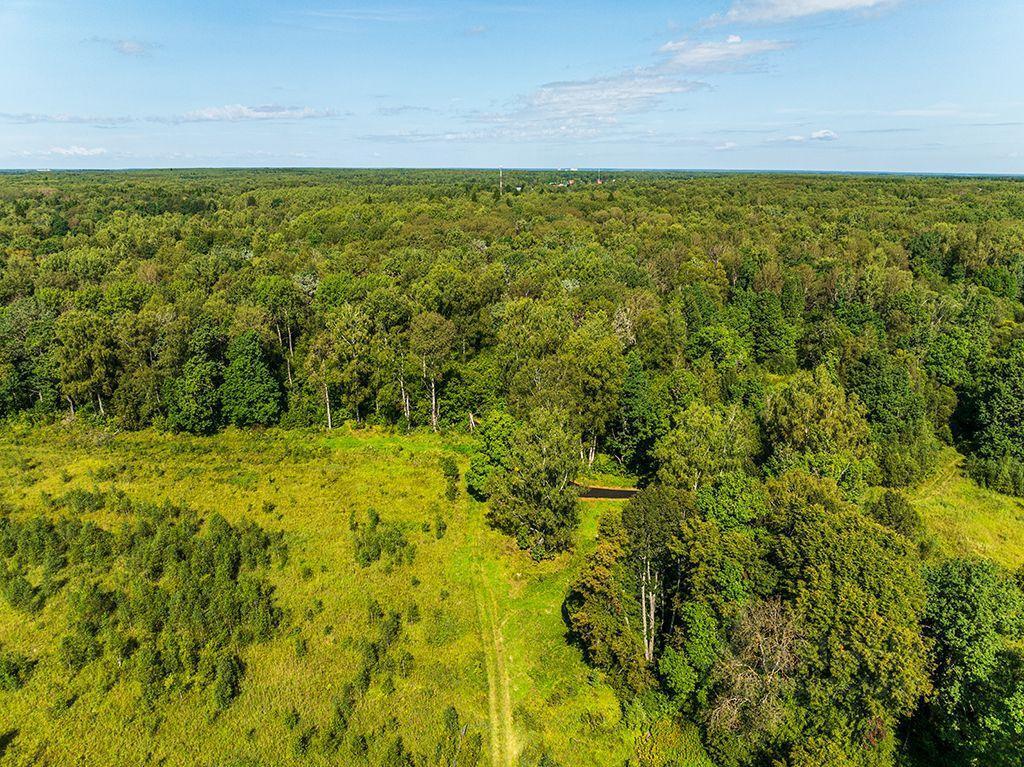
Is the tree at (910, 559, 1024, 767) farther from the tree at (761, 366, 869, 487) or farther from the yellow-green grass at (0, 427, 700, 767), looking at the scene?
the tree at (761, 366, 869, 487)

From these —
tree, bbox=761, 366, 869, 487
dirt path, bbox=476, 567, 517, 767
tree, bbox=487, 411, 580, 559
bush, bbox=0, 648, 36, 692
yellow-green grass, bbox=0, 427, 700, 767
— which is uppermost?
tree, bbox=761, 366, 869, 487

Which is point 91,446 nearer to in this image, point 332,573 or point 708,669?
point 332,573

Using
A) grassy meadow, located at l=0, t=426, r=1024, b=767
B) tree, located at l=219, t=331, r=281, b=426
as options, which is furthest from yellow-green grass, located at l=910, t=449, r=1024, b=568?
tree, located at l=219, t=331, r=281, b=426

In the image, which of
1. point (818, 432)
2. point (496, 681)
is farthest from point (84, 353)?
point (818, 432)

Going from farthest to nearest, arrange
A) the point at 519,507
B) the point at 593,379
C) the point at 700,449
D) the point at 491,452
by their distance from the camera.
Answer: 1. the point at 593,379
2. the point at 491,452
3. the point at 700,449
4. the point at 519,507

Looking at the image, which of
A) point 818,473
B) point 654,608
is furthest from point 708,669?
point 818,473

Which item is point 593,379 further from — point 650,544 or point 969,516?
point 969,516
